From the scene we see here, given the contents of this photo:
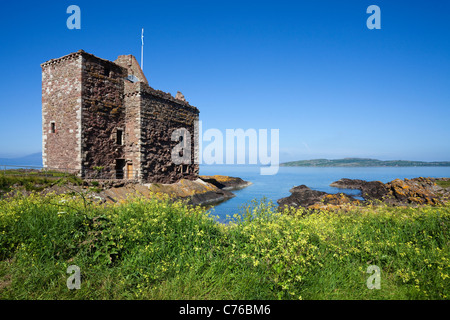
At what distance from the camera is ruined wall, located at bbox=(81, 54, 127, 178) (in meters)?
18.4

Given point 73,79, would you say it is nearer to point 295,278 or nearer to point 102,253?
point 102,253

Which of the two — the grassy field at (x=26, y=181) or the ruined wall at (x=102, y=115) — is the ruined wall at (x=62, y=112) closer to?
the ruined wall at (x=102, y=115)

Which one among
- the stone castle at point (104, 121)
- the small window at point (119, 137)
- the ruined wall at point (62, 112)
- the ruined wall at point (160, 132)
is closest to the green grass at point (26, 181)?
the stone castle at point (104, 121)

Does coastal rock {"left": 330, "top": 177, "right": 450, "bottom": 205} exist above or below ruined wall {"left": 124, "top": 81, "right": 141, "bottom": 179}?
below

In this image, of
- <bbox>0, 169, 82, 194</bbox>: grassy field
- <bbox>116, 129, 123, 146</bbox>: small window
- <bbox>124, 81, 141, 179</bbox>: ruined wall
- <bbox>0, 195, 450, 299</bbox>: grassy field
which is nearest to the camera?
<bbox>0, 195, 450, 299</bbox>: grassy field

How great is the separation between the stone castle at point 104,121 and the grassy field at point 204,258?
14.3m

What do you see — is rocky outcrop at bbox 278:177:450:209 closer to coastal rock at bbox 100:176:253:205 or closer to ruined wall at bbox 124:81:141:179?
coastal rock at bbox 100:176:253:205

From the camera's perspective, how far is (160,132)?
22.8 metres

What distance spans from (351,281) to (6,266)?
22.0 ft

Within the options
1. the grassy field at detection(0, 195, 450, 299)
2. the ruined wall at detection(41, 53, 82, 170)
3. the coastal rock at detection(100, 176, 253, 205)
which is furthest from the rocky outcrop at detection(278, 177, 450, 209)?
the ruined wall at detection(41, 53, 82, 170)

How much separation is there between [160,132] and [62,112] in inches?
322
